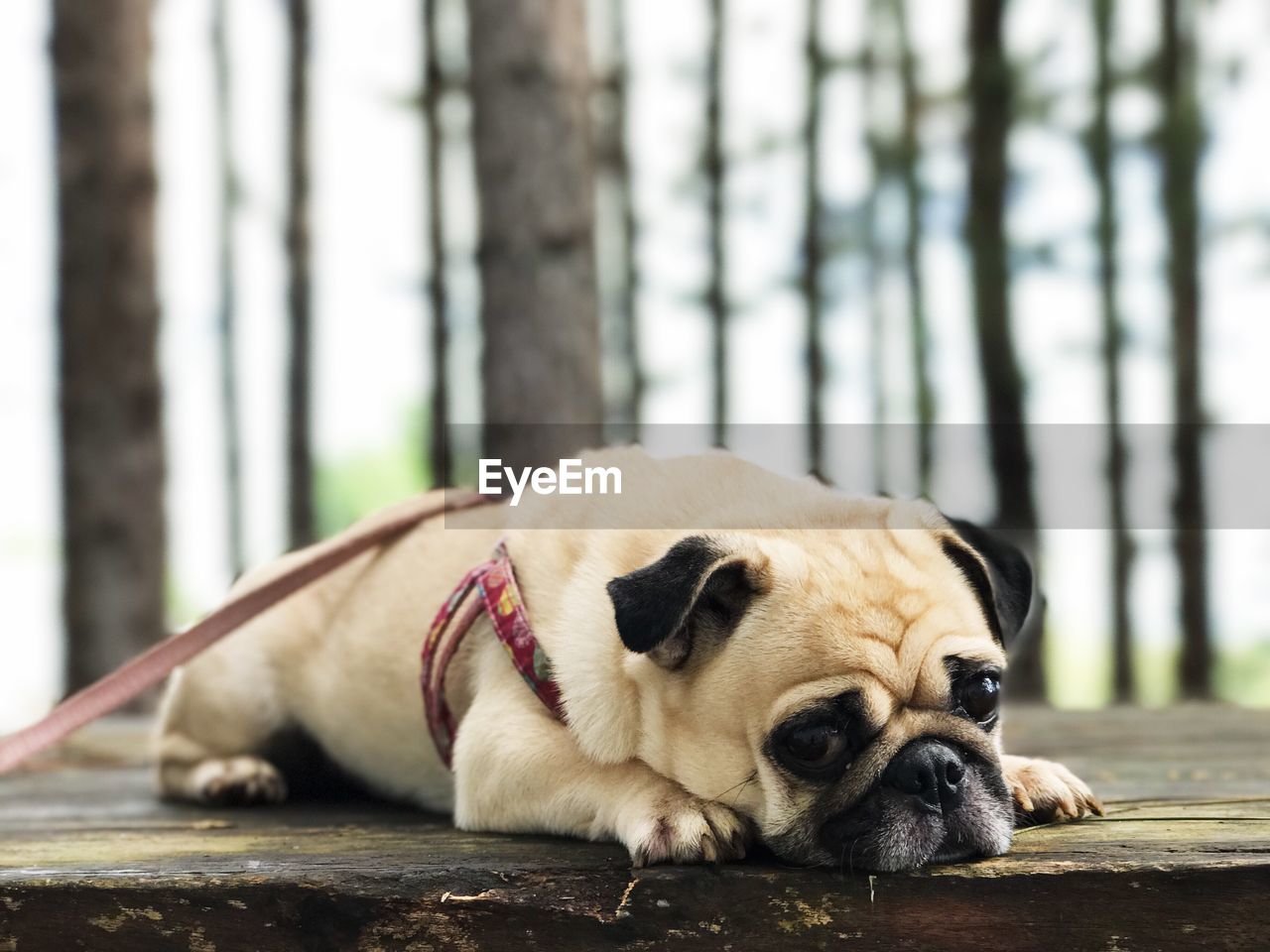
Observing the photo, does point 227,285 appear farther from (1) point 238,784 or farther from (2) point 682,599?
(2) point 682,599

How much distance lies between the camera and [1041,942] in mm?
2377

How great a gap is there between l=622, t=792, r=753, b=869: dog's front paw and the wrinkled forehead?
0.33 metres

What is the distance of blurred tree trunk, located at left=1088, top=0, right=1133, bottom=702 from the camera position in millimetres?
12555

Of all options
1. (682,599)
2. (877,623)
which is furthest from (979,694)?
(682,599)

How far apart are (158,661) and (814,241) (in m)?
13.1

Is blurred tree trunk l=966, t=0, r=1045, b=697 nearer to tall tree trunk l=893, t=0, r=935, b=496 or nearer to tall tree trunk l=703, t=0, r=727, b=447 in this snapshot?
tall tree trunk l=893, t=0, r=935, b=496

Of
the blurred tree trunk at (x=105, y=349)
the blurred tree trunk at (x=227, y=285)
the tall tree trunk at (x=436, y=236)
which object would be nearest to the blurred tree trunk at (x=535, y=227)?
the blurred tree trunk at (x=105, y=349)

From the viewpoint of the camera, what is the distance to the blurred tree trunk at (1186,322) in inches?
484

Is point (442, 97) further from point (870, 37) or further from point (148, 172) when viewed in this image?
point (148, 172)

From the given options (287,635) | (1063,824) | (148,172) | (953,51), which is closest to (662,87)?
(953,51)

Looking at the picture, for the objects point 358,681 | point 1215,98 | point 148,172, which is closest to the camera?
point 358,681

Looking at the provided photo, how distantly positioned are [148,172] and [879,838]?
357 inches

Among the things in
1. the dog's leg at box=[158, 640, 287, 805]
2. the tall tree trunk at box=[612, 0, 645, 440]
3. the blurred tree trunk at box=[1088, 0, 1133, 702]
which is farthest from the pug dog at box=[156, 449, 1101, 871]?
the tall tree trunk at box=[612, 0, 645, 440]

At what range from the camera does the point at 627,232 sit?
54.6 ft
